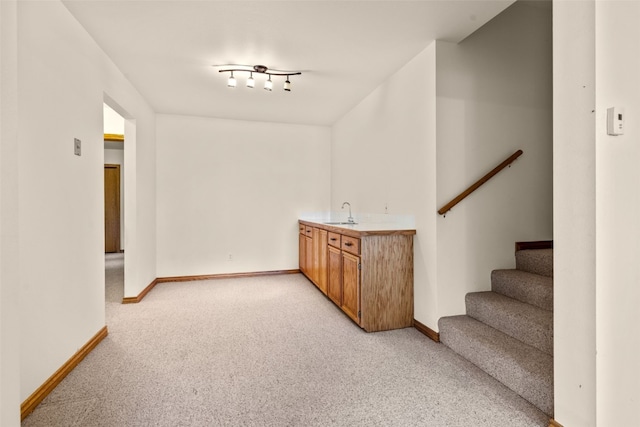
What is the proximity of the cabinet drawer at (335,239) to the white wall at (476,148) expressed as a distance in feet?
2.59

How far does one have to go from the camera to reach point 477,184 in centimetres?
278

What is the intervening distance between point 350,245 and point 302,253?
6.90 feet

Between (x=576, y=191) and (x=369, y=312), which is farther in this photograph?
(x=369, y=312)

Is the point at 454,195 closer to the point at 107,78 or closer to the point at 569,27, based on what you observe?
the point at 569,27

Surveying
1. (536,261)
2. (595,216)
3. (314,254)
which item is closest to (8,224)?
(595,216)

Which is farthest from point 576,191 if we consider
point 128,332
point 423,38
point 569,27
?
point 128,332

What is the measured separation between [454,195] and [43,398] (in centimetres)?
314

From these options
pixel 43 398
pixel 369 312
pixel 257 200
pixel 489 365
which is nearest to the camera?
pixel 43 398

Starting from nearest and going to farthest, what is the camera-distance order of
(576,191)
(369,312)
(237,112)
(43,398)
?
1. (576,191)
2. (43,398)
3. (369,312)
4. (237,112)

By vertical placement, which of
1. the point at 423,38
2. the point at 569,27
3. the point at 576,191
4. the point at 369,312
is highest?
the point at 423,38

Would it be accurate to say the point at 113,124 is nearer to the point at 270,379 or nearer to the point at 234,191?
the point at 234,191

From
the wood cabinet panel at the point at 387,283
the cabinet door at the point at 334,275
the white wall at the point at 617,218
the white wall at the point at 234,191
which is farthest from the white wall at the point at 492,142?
the white wall at the point at 234,191

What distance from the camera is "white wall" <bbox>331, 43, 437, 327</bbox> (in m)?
2.84

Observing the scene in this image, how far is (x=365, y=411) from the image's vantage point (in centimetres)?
182
